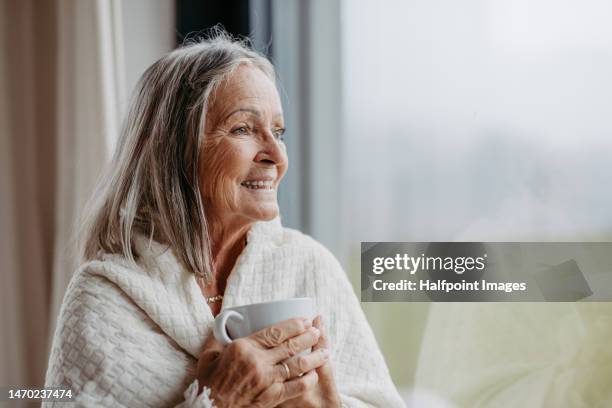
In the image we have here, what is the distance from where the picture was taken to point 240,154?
2.79 ft

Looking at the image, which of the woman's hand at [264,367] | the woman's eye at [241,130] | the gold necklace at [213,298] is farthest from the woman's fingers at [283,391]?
the woman's eye at [241,130]

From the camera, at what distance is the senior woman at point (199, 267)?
772 millimetres

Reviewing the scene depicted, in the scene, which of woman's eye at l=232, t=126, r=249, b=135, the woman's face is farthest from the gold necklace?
woman's eye at l=232, t=126, r=249, b=135

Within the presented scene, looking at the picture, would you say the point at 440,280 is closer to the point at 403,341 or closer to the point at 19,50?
the point at 403,341

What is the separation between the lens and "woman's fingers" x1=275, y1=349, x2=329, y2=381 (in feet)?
2.49

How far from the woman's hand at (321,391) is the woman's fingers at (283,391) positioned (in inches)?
0.5

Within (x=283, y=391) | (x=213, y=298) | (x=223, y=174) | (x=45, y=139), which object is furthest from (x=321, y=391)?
(x=45, y=139)

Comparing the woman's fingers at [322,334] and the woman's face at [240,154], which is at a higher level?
the woman's face at [240,154]

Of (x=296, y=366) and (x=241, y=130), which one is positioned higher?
(x=241, y=130)

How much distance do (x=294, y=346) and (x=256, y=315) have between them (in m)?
0.06

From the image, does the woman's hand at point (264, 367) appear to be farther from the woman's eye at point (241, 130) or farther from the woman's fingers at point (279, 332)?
the woman's eye at point (241, 130)

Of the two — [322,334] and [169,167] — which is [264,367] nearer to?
[322,334]

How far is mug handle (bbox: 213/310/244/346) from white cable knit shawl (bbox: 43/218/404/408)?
2.8 inches

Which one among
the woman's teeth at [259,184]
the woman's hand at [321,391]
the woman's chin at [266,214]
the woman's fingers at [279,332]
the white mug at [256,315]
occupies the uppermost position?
the woman's teeth at [259,184]
